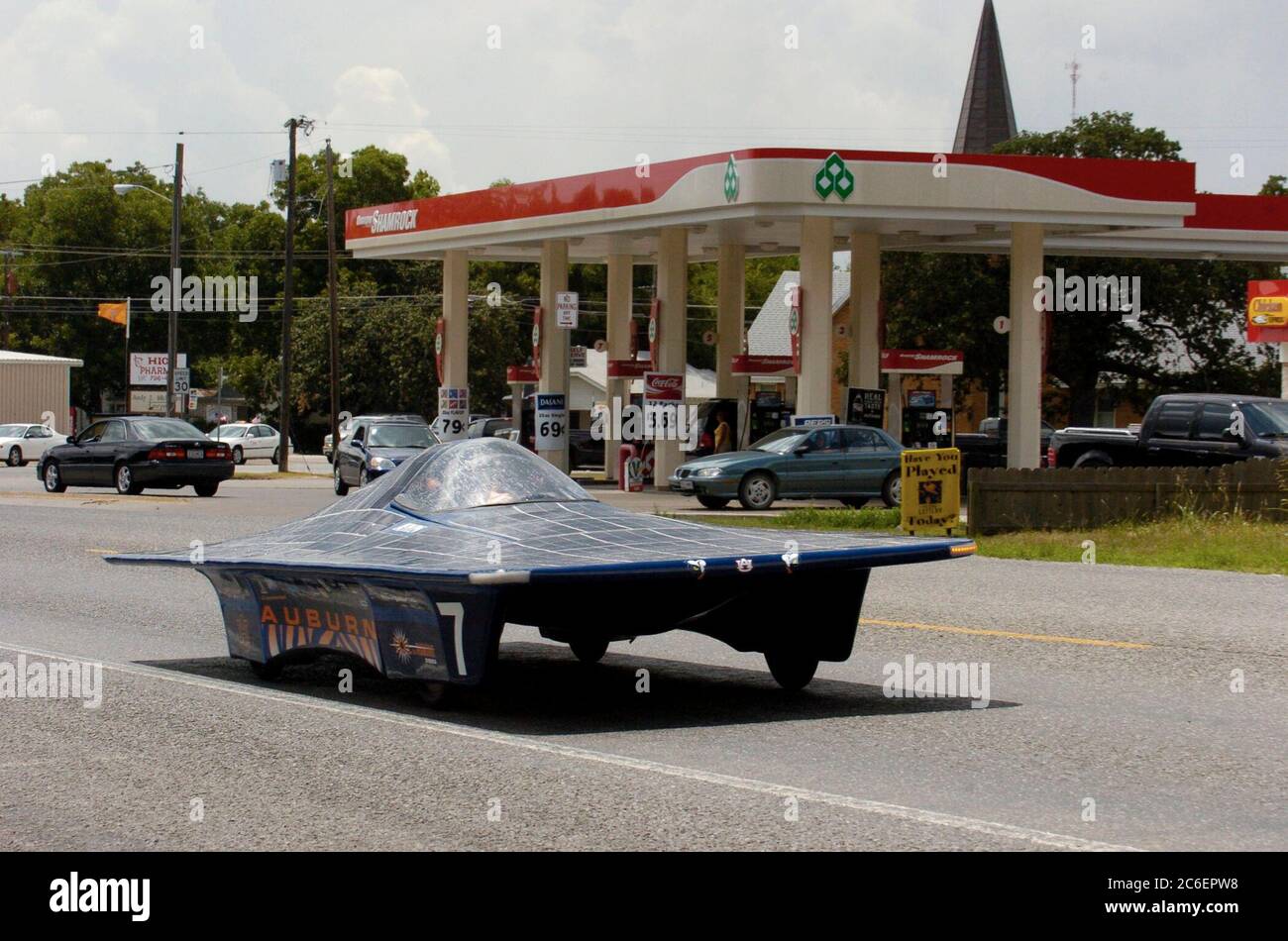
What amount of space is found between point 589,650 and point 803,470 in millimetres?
19074

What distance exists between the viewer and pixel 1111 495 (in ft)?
74.5

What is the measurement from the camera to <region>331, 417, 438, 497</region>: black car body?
114 feet

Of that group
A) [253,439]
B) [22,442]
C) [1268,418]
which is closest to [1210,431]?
[1268,418]

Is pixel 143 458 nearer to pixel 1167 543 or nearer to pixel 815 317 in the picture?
pixel 815 317

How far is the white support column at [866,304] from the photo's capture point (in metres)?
37.1

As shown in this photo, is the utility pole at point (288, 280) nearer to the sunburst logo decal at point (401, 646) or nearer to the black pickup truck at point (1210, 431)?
the black pickup truck at point (1210, 431)

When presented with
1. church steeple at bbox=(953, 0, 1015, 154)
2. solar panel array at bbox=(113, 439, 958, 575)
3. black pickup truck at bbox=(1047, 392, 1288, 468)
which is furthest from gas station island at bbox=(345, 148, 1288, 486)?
church steeple at bbox=(953, 0, 1015, 154)

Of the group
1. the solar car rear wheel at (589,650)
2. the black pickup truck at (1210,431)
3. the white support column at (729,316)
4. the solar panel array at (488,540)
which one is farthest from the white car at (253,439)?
the solar panel array at (488,540)

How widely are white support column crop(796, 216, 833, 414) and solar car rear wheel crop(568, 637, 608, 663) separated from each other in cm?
2075

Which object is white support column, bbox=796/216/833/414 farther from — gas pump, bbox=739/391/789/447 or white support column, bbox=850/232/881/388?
white support column, bbox=850/232/881/388

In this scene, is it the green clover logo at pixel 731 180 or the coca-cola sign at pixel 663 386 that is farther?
the coca-cola sign at pixel 663 386

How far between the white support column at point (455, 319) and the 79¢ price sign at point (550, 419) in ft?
16.3
